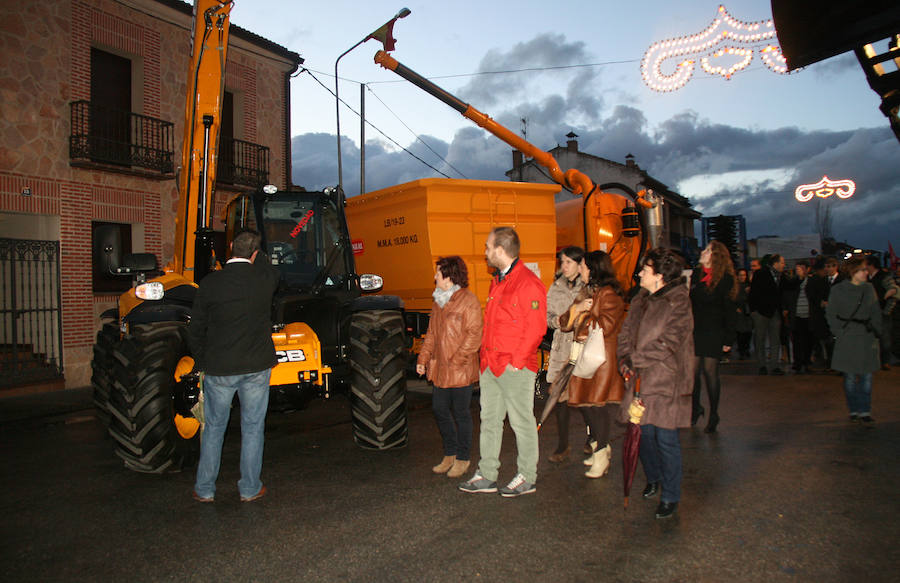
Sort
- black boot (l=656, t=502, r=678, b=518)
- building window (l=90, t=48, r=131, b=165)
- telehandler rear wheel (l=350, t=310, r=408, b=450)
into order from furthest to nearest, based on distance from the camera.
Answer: building window (l=90, t=48, r=131, b=165) < telehandler rear wheel (l=350, t=310, r=408, b=450) < black boot (l=656, t=502, r=678, b=518)

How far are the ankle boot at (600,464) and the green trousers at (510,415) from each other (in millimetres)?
518

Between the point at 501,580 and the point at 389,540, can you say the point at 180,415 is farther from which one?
the point at 501,580

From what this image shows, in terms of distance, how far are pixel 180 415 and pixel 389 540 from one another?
2739 mm

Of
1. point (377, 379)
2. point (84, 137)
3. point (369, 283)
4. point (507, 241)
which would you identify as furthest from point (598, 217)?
point (84, 137)

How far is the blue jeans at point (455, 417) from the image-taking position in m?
5.21

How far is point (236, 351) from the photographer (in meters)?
4.58

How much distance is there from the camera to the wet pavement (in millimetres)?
3598

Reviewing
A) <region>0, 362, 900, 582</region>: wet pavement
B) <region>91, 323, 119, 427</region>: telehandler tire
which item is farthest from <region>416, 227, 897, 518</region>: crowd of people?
<region>91, 323, 119, 427</region>: telehandler tire

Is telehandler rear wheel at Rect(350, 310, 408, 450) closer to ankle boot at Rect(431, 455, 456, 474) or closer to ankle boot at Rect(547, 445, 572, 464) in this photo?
ankle boot at Rect(431, 455, 456, 474)

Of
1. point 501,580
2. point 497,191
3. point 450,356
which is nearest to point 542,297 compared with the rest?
point 450,356

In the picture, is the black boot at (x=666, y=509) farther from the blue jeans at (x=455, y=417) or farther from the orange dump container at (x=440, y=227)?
the orange dump container at (x=440, y=227)

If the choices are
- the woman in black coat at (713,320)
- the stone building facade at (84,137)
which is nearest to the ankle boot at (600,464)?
the woman in black coat at (713,320)

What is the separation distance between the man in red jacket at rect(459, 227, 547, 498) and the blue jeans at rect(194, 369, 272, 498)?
1541mm

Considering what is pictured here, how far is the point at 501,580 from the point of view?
11.3 ft
